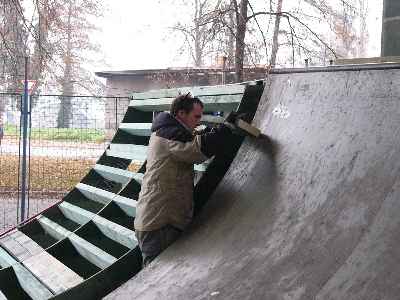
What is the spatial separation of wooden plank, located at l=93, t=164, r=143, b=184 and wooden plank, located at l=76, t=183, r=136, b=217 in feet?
0.66

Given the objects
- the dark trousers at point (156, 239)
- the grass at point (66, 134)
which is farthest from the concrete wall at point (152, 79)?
the dark trousers at point (156, 239)

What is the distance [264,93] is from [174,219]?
1106mm

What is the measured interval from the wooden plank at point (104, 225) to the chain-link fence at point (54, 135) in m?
2.92

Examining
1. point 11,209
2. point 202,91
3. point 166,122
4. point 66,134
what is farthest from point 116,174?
point 11,209

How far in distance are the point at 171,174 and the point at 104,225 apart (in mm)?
1303

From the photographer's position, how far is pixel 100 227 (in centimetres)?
447

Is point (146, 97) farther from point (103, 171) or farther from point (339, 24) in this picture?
point (339, 24)

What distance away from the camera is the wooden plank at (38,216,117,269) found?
3.90 m

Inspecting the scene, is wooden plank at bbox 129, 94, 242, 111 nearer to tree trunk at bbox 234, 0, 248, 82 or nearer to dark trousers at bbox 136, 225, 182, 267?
dark trousers at bbox 136, 225, 182, 267

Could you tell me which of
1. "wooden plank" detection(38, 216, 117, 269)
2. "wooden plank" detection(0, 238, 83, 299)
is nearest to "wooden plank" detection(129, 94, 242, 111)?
"wooden plank" detection(38, 216, 117, 269)

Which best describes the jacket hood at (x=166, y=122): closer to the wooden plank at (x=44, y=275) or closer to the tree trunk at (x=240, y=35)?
the wooden plank at (x=44, y=275)

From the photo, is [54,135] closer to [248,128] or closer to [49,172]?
[49,172]

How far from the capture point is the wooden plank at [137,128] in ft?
16.7

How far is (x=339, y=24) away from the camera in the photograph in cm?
1229
